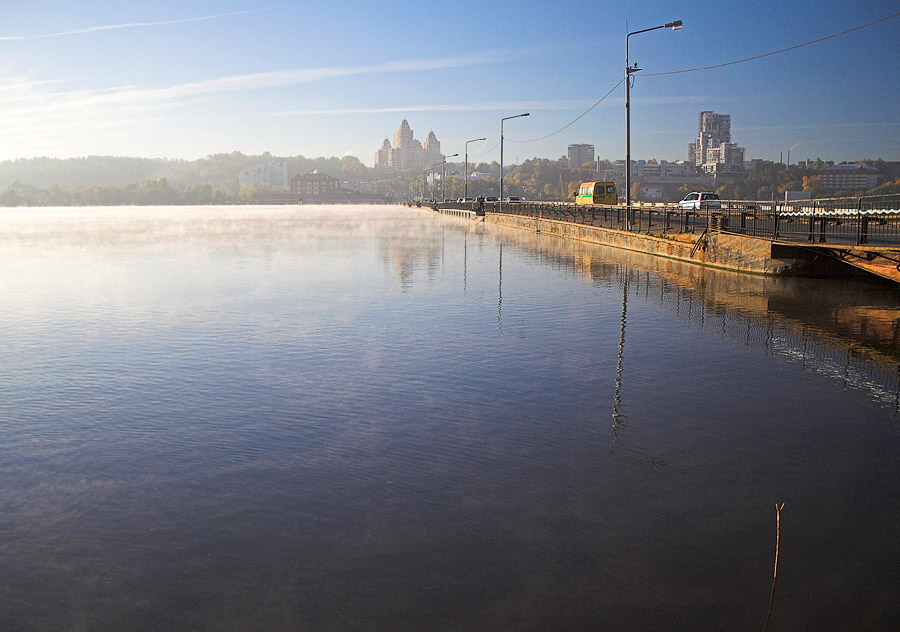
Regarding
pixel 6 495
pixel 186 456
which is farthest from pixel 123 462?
pixel 6 495

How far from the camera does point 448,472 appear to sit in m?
7.55

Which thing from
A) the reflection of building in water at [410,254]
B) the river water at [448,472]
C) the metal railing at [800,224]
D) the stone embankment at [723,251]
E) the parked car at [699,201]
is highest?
the parked car at [699,201]

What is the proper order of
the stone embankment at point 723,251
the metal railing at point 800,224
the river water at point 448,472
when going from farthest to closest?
the stone embankment at point 723,251 → the metal railing at point 800,224 → the river water at point 448,472

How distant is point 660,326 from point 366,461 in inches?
381

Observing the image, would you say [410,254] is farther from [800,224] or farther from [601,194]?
[601,194]

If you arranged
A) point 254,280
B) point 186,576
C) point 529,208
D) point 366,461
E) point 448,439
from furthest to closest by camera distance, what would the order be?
point 529,208, point 254,280, point 448,439, point 366,461, point 186,576

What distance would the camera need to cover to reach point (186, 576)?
556 cm

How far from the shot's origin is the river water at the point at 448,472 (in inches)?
210

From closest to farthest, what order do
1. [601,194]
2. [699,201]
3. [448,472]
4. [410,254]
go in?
[448,472] < [410,254] < [699,201] < [601,194]

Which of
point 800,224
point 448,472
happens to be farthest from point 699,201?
point 448,472

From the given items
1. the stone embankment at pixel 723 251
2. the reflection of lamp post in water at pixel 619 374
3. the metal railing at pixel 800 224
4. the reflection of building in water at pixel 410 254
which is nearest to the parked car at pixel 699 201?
the metal railing at pixel 800 224

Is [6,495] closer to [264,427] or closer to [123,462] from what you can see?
[123,462]

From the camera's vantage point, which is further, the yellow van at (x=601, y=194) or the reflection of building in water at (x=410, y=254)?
the yellow van at (x=601, y=194)

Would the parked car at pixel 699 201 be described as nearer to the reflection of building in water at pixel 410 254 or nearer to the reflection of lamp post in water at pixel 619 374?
the reflection of building in water at pixel 410 254
